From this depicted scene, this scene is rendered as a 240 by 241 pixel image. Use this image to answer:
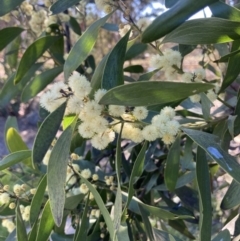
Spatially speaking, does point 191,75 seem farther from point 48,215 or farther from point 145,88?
point 48,215

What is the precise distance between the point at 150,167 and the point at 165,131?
0.37 metres

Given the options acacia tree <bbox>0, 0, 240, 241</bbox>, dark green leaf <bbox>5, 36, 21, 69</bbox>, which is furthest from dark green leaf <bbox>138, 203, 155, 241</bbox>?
dark green leaf <bbox>5, 36, 21, 69</bbox>

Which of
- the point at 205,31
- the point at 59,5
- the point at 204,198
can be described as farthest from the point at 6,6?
the point at 204,198

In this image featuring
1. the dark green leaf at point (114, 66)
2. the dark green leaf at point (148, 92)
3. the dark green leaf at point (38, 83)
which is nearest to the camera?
the dark green leaf at point (148, 92)

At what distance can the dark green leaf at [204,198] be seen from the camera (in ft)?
1.98

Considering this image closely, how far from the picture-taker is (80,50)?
2.03 ft

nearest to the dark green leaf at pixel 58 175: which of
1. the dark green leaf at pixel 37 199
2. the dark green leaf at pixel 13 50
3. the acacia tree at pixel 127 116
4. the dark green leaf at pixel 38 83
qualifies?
the acacia tree at pixel 127 116

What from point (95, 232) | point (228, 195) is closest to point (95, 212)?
point (95, 232)

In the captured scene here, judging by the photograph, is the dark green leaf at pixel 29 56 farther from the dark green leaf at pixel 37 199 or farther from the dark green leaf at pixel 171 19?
the dark green leaf at pixel 171 19

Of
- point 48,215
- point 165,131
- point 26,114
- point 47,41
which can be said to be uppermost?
point 47,41

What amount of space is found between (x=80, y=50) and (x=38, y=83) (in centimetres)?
45

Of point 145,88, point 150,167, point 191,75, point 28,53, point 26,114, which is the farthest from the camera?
point 26,114

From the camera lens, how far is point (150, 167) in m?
0.95

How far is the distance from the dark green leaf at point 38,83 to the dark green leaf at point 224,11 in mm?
515
